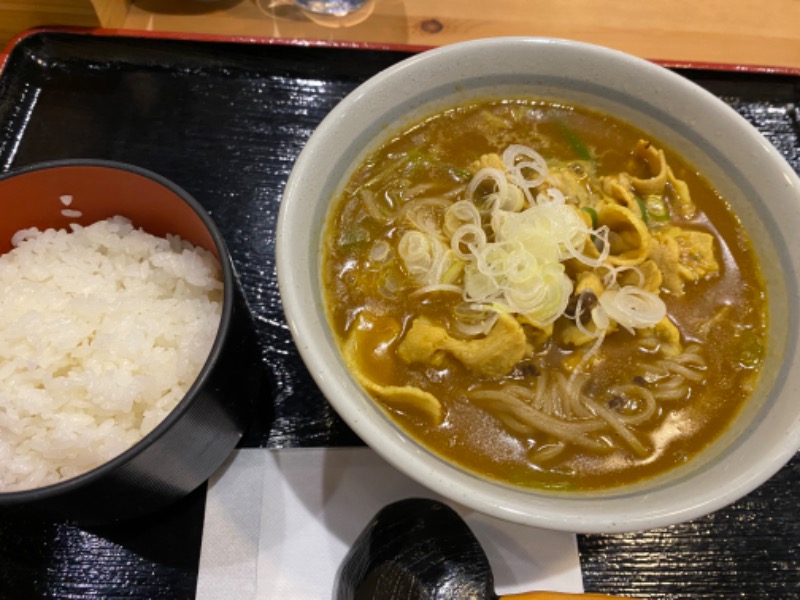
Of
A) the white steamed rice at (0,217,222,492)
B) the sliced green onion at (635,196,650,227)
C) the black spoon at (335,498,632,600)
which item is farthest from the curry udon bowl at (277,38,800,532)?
the white steamed rice at (0,217,222,492)

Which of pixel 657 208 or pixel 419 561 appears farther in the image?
pixel 657 208

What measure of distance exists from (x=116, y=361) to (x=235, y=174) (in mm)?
879

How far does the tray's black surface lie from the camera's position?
1.68 meters

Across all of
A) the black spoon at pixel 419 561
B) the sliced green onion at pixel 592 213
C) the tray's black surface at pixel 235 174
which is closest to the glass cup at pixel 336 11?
the tray's black surface at pixel 235 174

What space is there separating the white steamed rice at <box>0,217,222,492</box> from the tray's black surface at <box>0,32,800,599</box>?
0.87 ft

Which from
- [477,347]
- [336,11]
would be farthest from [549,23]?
[477,347]

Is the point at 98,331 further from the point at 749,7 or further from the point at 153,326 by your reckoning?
the point at 749,7

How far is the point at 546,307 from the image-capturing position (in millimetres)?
1660

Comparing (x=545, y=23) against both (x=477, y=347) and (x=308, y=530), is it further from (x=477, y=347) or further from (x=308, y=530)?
(x=308, y=530)

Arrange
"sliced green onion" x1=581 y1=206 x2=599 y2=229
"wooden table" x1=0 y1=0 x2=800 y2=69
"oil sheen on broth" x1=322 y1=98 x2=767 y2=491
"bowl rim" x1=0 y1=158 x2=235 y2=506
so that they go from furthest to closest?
"wooden table" x1=0 y1=0 x2=800 y2=69 < "sliced green onion" x1=581 y1=206 x2=599 y2=229 < "oil sheen on broth" x1=322 y1=98 x2=767 y2=491 < "bowl rim" x1=0 y1=158 x2=235 y2=506

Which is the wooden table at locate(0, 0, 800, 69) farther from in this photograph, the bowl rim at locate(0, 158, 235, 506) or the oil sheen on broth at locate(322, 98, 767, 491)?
the bowl rim at locate(0, 158, 235, 506)

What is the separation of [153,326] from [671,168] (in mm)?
1621

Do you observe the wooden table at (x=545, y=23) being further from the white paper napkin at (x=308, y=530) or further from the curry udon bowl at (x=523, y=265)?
the white paper napkin at (x=308, y=530)

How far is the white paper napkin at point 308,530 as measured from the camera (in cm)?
162
